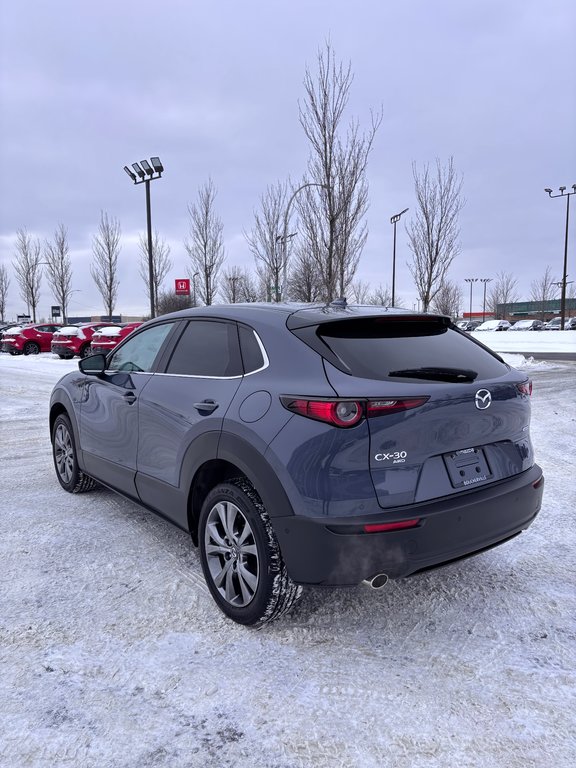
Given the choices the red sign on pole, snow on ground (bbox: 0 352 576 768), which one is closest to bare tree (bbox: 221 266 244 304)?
the red sign on pole

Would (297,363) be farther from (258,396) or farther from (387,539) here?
(387,539)

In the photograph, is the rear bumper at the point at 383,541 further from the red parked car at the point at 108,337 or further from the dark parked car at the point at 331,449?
the red parked car at the point at 108,337

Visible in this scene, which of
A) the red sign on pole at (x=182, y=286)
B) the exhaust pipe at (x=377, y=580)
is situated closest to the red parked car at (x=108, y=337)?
the red sign on pole at (x=182, y=286)

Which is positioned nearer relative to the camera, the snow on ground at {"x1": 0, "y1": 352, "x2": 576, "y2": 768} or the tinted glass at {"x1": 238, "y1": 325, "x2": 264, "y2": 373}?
the snow on ground at {"x1": 0, "y1": 352, "x2": 576, "y2": 768}

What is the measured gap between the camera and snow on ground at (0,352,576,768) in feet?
6.81

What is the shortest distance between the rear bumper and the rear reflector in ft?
0.05

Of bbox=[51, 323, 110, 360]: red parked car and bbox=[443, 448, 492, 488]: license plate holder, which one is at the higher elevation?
bbox=[51, 323, 110, 360]: red parked car

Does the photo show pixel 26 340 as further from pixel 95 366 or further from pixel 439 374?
pixel 439 374

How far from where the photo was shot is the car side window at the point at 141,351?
3.93 m

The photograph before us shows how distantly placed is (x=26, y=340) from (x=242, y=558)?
27.0m

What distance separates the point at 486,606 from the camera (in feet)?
9.95

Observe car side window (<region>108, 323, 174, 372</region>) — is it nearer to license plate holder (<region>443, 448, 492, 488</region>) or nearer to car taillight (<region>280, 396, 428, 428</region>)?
car taillight (<region>280, 396, 428, 428</region>)

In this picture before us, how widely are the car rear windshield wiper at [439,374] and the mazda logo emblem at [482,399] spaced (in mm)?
91

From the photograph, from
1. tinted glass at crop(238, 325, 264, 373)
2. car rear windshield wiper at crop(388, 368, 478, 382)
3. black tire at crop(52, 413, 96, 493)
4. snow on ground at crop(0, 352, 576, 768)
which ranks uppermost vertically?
tinted glass at crop(238, 325, 264, 373)
